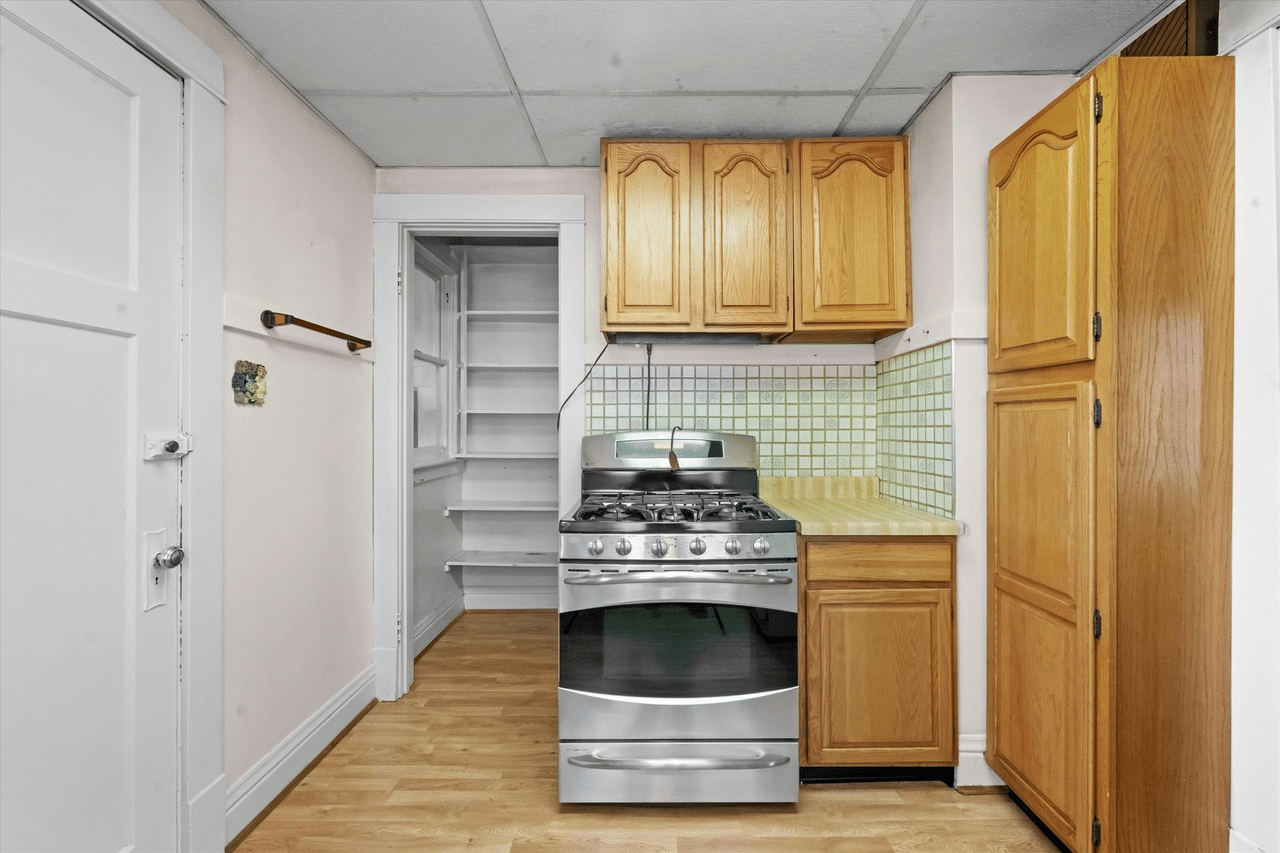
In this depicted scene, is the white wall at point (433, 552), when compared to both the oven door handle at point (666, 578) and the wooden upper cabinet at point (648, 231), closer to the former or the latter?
the oven door handle at point (666, 578)

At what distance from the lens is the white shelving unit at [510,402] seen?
4.08m

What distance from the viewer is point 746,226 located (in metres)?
2.54

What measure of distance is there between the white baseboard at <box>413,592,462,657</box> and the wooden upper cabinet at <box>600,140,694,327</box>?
2.03m

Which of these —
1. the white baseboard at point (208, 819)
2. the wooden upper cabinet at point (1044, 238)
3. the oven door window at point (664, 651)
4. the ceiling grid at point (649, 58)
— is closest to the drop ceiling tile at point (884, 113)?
the ceiling grid at point (649, 58)

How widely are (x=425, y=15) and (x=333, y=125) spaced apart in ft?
2.99

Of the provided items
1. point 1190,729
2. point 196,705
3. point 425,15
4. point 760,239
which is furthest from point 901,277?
point 196,705

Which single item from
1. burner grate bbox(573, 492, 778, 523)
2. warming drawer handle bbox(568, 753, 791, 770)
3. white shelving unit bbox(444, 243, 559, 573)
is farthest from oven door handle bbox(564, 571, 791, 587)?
white shelving unit bbox(444, 243, 559, 573)

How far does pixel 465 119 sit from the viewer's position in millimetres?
2434

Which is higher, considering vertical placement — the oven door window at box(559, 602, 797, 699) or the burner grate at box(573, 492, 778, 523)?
the burner grate at box(573, 492, 778, 523)

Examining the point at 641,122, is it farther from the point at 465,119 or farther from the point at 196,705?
the point at 196,705

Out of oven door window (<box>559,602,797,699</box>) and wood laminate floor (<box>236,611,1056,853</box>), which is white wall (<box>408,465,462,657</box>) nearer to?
wood laminate floor (<box>236,611,1056,853</box>)

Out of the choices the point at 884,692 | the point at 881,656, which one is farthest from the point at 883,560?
the point at 884,692

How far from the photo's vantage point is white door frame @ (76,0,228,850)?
169cm

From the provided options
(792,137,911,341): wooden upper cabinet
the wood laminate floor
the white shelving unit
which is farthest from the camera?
the white shelving unit
